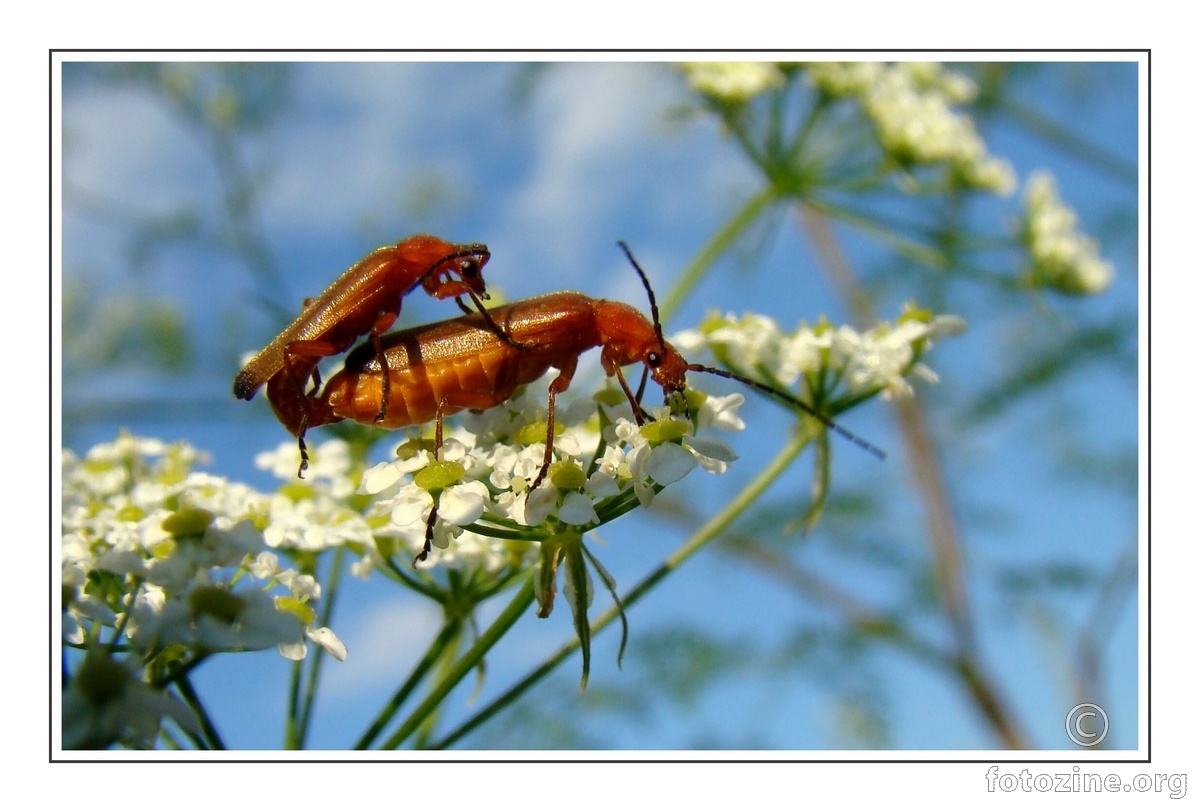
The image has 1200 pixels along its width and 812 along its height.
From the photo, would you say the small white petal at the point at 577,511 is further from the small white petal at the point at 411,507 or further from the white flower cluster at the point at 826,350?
the white flower cluster at the point at 826,350

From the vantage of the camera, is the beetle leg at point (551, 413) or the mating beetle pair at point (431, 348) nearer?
the beetle leg at point (551, 413)

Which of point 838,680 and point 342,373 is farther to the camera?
point 838,680

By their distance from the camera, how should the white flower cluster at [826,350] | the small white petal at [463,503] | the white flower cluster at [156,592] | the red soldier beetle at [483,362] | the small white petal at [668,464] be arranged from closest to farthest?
the white flower cluster at [156,592]
the small white petal at [463,503]
the small white petal at [668,464]
the red soldier beetle at [483,362]
the white flower cluster at [826,350]

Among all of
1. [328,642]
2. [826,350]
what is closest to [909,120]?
[826,350]

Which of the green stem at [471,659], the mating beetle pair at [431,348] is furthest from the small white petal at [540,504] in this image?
the green stem at [471,659]

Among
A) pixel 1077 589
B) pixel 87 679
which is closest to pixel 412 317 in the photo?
pixel 87 679

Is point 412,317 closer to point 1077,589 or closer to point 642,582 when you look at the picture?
point 642,582

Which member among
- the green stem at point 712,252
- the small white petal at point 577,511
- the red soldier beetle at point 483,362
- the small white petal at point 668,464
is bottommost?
the small white petal at point 577,511
